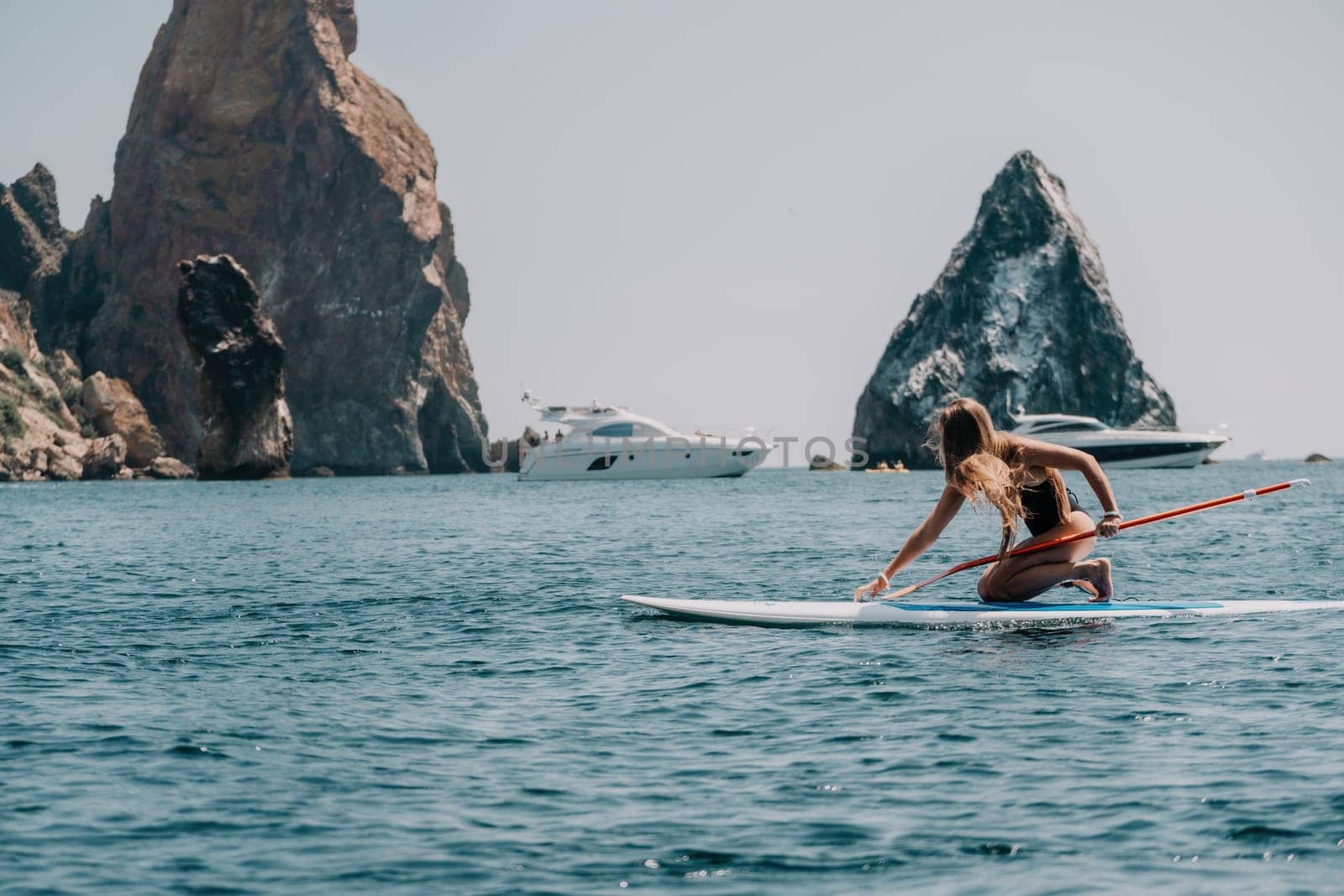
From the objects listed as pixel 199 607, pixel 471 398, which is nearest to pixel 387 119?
pixel 471 398

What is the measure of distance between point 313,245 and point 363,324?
1024cm

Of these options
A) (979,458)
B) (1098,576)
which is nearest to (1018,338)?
(1098,576)

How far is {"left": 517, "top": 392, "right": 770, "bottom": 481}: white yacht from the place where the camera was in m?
94.8

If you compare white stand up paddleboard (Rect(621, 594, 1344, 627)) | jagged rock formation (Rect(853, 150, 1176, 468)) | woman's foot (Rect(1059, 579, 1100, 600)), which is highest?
jagged rock formation (Rect(853, 150, 1176, 468))

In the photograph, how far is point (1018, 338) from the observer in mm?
143625

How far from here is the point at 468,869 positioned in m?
6.39

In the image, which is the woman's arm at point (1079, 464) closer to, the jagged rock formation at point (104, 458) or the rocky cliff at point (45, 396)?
the rocky cliff at point (45, 396)

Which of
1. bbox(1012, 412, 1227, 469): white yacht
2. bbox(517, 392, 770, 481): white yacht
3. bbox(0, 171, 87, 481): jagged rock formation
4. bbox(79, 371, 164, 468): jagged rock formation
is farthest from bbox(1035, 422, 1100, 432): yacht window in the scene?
bbox(79, 371, 164, 468): jagged rock formation

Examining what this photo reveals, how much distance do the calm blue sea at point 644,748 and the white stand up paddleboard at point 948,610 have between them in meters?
0.24

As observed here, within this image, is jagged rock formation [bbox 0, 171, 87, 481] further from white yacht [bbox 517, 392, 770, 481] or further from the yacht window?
the yacht window

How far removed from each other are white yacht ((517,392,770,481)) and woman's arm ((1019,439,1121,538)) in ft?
270

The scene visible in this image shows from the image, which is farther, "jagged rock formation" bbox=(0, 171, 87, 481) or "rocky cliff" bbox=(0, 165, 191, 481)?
"rocky cliff" bbox=(0, 165, 191, 481)

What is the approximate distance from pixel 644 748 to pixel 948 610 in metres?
6.09

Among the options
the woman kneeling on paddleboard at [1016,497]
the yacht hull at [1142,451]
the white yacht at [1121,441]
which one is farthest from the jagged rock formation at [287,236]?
the woman kneeling on paddleboard at [1016,497]
